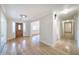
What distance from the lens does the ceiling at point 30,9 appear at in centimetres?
185

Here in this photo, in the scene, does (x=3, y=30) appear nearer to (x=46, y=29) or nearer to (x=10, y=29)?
(x=10, y=29)

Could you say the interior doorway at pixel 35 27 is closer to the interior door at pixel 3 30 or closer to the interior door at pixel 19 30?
the interior door at pixel 19 30

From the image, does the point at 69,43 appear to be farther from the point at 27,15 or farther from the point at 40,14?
the point at 27,15

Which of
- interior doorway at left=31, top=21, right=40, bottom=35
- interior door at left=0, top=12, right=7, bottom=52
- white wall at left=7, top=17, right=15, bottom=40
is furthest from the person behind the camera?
interior doorway at left=31, top=21, right=40, bottom=35

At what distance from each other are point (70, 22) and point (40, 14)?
2.13 ft

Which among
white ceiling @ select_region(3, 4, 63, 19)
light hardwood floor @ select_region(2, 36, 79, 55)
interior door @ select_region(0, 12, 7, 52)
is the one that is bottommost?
light hardwood floor @ select_region(2, 36, 79, 55)

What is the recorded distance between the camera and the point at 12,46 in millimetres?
1862

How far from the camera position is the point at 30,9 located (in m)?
1.90

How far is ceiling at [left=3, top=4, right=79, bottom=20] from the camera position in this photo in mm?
1846

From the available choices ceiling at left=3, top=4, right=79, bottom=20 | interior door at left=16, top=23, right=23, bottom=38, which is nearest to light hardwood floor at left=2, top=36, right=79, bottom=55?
interior door at left=16, top=23, right=23, bottom=38

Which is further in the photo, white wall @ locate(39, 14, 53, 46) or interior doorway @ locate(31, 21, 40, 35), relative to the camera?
interior doorway @ locate(31, 21, 40, 35)

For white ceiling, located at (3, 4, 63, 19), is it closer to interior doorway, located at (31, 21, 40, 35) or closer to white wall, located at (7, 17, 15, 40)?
white wall, located at (7, 17, 15, 40)

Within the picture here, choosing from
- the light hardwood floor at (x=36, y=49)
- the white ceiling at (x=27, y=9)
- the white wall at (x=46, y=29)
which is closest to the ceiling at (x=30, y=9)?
the white ceiling at (x=27, y=9)
